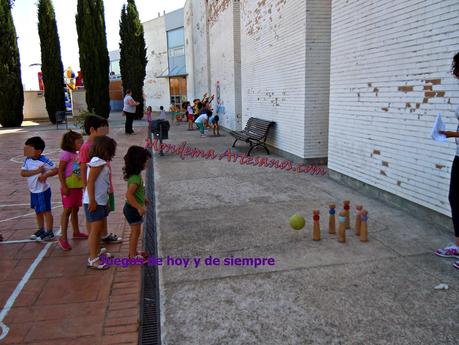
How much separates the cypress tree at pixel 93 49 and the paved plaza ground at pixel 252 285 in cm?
1967

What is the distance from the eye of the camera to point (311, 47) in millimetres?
8430

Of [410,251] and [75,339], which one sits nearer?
[75,339]

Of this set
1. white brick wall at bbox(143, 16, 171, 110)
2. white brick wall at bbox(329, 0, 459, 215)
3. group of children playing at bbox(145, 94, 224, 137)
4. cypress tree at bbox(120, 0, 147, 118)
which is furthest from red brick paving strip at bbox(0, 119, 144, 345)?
white brick wall at bbox(143, 16, 171, 110)

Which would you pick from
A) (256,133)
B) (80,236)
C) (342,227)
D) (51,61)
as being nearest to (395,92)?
(342,227)

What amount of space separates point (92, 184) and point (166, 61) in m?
39.5

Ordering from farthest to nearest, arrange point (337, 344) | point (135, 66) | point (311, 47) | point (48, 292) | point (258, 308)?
1. point (135, 66)
2. point (311, 47)
3. point (48, 292)
4. point (258, 308)
5. point (337, 344)

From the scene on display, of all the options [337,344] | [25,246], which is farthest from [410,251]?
[25,246]

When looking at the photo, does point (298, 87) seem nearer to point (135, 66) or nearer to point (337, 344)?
point (337, 344)

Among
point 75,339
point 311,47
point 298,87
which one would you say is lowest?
point 75,339

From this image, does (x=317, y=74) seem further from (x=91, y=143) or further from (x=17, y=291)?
(x=17, y=291)

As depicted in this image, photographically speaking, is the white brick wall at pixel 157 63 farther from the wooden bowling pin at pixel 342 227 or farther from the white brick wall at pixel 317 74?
the wooden bowling pin at pixel 342 227

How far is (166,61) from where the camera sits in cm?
4112

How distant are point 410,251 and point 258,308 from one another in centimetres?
198

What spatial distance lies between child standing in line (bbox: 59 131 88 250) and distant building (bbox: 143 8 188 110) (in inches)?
1325
